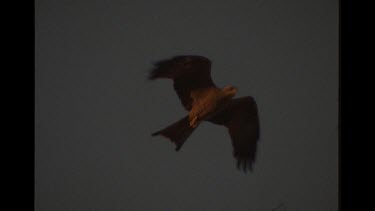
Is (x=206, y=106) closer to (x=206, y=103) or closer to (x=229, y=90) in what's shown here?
(x=206, y=103)

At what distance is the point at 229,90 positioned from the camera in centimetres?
165

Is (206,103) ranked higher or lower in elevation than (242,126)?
higher

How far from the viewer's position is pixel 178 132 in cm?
158

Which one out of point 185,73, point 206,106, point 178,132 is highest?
point 185,73

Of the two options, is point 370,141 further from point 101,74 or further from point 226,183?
point 101,74

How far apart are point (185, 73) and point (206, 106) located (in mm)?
179

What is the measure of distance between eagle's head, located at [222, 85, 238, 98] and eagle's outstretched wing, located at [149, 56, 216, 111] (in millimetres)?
63

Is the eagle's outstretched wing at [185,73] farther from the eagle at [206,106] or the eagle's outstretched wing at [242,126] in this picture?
the eagle's outstretched wing at [242,126]

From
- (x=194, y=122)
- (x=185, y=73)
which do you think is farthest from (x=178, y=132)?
(x=185, y=73)

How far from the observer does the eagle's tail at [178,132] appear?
1.57 metres

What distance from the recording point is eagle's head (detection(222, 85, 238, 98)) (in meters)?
1.65

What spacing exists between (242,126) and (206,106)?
0.20 meters

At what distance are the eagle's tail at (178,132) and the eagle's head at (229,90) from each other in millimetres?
219

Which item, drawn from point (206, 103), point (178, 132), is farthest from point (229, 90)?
point (178, 132)
